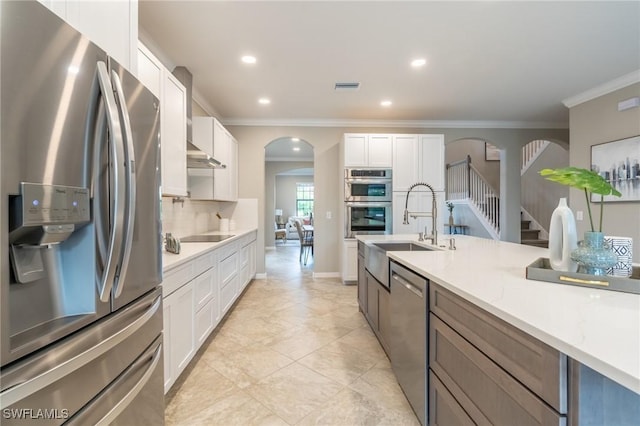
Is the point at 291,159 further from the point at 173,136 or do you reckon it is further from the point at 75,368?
the point at 75,368

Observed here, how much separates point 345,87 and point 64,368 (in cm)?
361

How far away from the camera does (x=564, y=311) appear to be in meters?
0.81

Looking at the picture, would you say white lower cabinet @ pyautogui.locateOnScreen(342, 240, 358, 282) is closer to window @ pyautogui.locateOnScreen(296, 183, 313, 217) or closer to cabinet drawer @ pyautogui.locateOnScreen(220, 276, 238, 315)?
cabinet drawer @ pyautogui.locateOnScreen(220, 276, 238, 315)

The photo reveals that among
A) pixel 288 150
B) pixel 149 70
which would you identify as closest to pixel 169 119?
pixel 149 70

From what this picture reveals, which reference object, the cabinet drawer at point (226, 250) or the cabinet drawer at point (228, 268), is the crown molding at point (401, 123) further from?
the cabinet drawer at point (228, 268)

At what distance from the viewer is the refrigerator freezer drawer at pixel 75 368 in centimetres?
62

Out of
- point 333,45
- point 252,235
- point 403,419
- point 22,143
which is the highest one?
point 333,45

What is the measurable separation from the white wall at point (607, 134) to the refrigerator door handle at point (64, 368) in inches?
196

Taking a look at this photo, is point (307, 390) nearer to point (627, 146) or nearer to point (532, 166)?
point (627, 146)

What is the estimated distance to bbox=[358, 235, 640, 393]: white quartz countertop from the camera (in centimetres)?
58

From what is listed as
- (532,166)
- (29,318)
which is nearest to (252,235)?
(29,318)

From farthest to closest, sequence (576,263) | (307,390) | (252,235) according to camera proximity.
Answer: (252,235)
(307,390)
(576,263)

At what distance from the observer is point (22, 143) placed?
0.63 metres

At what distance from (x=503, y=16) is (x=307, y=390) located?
10.4 ft
